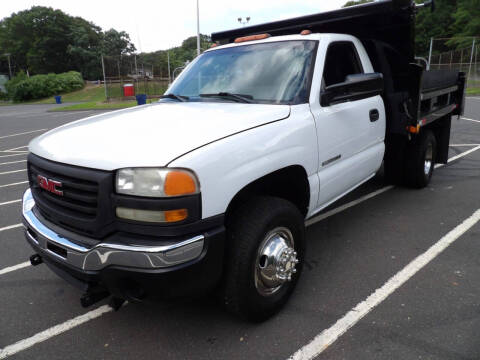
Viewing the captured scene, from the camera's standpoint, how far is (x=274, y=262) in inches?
102

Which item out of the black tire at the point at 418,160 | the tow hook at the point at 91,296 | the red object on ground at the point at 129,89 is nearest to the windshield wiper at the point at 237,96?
the tow hook at the point at 91,296

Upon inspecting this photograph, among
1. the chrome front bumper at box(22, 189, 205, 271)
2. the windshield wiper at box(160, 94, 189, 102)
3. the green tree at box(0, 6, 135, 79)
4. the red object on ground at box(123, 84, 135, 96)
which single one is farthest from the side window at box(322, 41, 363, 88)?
the green tree at box(0, 6, 135, 79)

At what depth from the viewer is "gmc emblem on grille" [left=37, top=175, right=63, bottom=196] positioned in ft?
7.55

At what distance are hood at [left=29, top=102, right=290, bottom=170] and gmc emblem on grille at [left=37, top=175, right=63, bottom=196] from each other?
0.14 meters

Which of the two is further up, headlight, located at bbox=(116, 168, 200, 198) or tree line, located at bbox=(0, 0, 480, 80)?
tree line, located at bbox=(0, 0, 480, 80)

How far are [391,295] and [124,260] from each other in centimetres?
203

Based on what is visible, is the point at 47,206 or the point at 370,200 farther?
the point at 370,200

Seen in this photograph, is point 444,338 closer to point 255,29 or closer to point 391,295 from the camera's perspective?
point 391,295

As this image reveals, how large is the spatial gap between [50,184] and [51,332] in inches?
42.8

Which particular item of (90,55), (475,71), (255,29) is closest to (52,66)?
(90,55)

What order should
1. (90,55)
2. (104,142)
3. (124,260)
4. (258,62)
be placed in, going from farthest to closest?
(90,55) → (258,62) → (104,142) → (124,260)

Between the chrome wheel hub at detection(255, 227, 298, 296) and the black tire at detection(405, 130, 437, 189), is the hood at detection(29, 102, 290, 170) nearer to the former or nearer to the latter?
the chrome wheel hub at detection(255, 227, 298, 296)

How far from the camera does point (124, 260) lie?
2002 millimetres

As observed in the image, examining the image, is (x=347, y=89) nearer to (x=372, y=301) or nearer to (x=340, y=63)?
(x=340, y=63)
